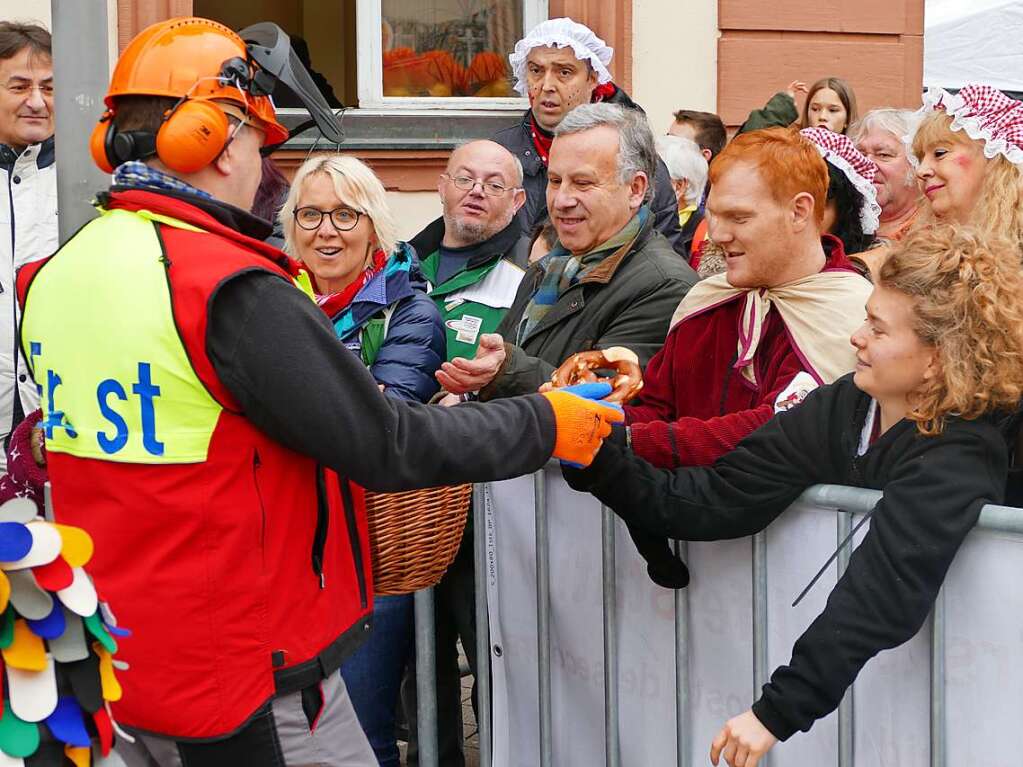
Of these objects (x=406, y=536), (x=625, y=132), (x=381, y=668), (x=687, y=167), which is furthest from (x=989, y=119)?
(x=687, y=167)

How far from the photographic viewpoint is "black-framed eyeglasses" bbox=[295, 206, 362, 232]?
432 centimetres

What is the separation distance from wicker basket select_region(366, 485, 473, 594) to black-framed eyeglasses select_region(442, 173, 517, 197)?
2069 millimetres

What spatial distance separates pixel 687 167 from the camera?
6652 mm

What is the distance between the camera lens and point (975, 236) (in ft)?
8.91

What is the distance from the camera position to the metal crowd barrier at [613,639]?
257 centimetres

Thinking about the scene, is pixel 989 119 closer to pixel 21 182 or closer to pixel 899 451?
pixel 899 451

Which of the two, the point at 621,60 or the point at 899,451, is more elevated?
the point at 621,60

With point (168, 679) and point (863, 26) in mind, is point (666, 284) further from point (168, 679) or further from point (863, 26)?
point (863, 26)

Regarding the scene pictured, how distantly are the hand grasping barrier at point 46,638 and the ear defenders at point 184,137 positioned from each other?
75 cm

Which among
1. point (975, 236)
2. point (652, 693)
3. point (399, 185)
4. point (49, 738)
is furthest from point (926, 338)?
point (399, 185)

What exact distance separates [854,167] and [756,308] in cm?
80

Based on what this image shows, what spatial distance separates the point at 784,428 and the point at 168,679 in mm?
1263

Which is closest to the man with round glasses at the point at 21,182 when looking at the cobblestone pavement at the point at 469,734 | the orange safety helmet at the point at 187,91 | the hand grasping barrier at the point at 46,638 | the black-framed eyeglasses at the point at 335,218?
the black-framed eyeglasses at the point at 335,218

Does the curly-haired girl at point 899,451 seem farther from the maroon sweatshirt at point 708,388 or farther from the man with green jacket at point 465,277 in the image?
the man with green jacket at point 465,277
